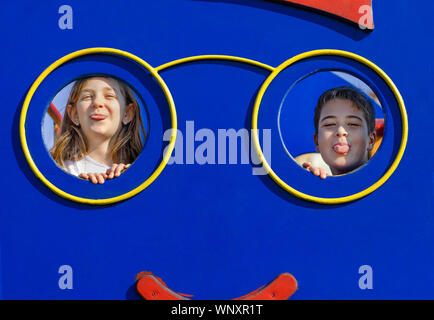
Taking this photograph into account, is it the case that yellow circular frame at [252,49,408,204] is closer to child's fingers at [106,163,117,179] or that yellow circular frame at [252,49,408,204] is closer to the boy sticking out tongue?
the boy sticking out tongue

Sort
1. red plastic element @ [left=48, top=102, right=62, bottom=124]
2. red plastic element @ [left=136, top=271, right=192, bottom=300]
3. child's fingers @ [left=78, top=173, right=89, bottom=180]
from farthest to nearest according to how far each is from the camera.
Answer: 1. red plastic element @ [left=48, top=102, right=62, bottom=124]
2. child's fingers @ [left=78, top=173, right=89, bottom=180]
3. red plastic element @ [left=136, top=271, right=192, bottom=300]

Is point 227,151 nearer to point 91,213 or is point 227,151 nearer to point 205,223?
point 205,223

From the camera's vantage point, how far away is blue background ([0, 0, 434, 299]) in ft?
6.99

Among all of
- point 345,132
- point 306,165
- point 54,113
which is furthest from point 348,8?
point 54,113

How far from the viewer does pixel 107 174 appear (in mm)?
2199

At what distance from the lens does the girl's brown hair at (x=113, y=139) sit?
223cm

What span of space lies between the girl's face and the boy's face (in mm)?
763

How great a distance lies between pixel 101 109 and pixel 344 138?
36.6 inches

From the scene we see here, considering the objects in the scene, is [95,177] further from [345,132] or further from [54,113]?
[345,132]

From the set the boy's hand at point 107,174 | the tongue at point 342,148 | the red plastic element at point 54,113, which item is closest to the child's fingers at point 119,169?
the boy's hand at point 107,174

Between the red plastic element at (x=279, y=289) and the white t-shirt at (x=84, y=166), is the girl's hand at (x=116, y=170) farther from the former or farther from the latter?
the red plastic element at (x=279, y=289)

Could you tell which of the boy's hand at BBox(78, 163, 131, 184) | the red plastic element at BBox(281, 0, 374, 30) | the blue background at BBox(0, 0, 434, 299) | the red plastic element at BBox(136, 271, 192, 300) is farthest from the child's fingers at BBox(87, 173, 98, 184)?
the red plastic element at BBox(281, 0, 374, 30)

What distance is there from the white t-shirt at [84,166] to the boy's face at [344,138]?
33.5 inches

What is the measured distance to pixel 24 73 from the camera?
87.0 inches
